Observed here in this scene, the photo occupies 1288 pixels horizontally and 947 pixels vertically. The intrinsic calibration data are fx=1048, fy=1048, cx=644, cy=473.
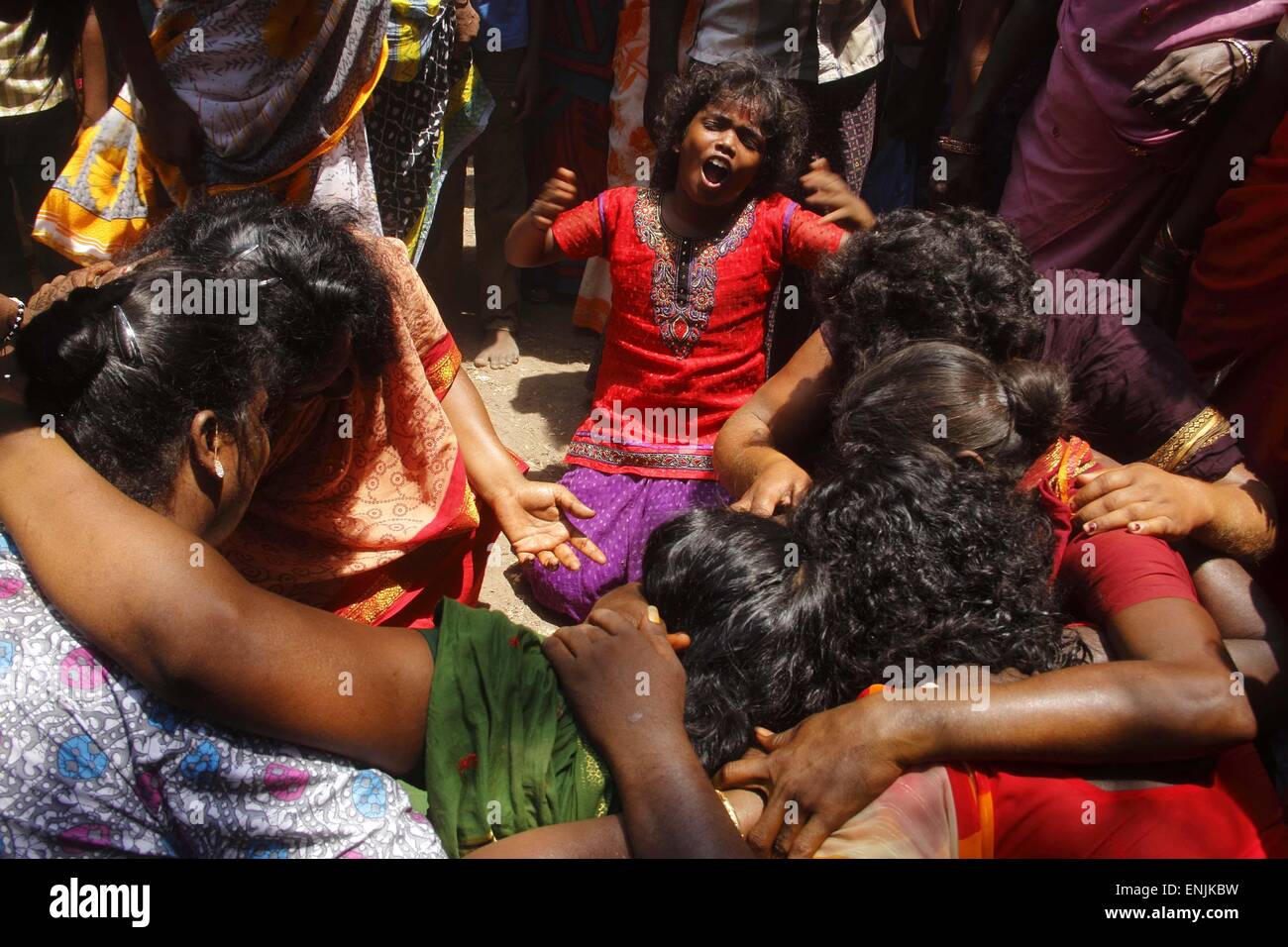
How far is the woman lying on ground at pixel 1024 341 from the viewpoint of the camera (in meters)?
2.67

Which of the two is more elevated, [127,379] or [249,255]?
[249,255]

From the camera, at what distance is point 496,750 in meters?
1.83

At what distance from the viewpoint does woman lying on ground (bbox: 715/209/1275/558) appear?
8.75 feet

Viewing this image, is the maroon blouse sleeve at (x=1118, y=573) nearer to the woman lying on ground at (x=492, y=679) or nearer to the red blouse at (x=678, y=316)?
the woman lying on ground at (x=492, y=679)

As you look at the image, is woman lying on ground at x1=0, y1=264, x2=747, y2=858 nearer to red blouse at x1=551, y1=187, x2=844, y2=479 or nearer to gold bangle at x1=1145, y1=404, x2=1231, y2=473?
gold bangle at x1=1145, y1=404, x2=1231, y2=473

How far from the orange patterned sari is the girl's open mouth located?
116 centimetres

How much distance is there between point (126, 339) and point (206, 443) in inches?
8.5

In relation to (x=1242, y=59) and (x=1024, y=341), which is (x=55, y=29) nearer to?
(x=1024, y=341)

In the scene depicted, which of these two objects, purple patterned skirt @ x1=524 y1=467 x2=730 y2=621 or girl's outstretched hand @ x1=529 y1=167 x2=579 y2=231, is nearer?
purple patterned skirt @ x1=524 y1=467 x2=730 y2=621

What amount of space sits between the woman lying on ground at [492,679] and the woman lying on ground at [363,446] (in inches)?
14.3

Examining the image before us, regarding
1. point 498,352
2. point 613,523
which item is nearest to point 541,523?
point 613,523

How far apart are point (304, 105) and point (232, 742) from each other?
260 centimetres

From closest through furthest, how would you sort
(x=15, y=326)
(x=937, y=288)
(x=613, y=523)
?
1. (x=15, y=326)
2. (x=937, y=288)
3. (x=613, y=523)

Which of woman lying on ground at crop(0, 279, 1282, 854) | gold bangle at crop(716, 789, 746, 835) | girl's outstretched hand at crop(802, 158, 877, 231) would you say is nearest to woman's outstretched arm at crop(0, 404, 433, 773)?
woman lying on ground at crop(0, 279, 1282, 854)
